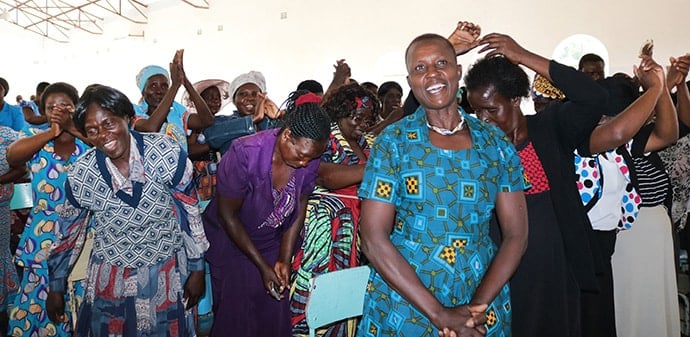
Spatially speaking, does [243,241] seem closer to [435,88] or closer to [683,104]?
[435,88]

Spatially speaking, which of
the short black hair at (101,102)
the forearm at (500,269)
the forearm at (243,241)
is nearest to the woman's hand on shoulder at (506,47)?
the forearm at (500,269)

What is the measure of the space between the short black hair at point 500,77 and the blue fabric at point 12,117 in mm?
4007

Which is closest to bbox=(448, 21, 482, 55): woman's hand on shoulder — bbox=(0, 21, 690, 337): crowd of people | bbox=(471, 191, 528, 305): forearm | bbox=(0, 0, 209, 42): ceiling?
bbox=(0, 21, 690, 337): crowd of people

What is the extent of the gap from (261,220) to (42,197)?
1.37 meters

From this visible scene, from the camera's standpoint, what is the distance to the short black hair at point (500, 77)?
208 centimetres

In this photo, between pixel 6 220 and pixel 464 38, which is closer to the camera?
pixel 464 38

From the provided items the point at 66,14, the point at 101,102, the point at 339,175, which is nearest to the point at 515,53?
the point at 339,175

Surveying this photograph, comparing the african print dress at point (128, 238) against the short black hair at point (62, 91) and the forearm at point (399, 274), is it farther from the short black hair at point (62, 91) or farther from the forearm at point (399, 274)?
the short black hair at point (62, 91)

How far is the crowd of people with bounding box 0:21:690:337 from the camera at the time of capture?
1.57 m

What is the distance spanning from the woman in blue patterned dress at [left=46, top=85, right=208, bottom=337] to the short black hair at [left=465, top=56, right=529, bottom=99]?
1234 mm

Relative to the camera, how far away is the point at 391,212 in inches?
61.4

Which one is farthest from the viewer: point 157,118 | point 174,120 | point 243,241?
point 174,120

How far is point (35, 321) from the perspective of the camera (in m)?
2.97

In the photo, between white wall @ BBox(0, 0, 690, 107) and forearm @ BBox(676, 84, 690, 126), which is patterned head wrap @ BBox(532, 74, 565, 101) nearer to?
forearm @ BBox(676, 84, 690, 126)
